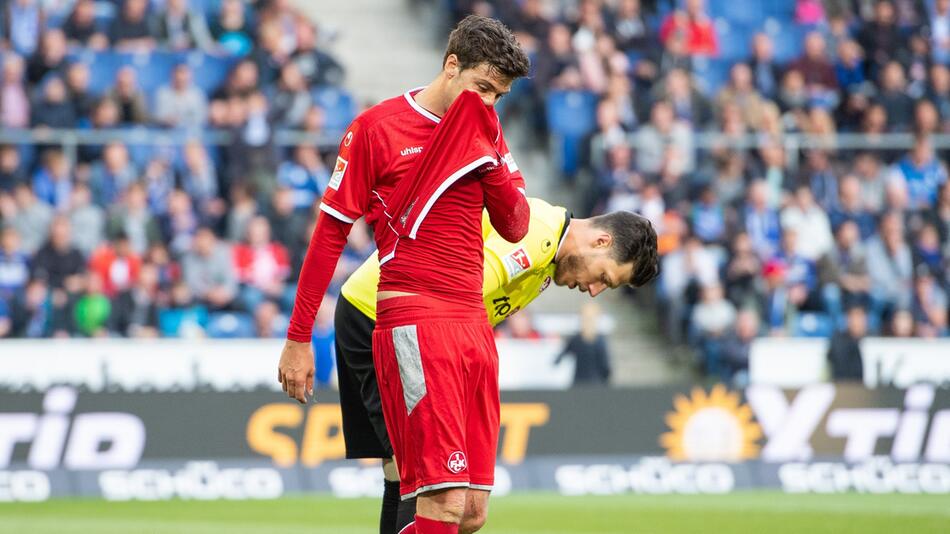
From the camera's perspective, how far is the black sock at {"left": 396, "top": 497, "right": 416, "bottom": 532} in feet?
20.8

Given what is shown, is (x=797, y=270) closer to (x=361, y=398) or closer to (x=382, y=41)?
(x=382, y=41)

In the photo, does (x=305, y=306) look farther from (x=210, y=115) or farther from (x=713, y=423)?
(x=210, y=115)

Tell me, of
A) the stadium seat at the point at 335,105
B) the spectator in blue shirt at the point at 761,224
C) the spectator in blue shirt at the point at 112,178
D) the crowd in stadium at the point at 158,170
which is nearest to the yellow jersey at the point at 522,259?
the crowd in stadium at the point at 158,170

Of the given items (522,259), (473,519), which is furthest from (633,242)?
(473,519)

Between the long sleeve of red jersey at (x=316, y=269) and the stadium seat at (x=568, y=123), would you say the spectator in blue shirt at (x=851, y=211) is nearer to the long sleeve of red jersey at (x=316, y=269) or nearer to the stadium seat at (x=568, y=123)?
the stadium seat at (x=568, y=123)


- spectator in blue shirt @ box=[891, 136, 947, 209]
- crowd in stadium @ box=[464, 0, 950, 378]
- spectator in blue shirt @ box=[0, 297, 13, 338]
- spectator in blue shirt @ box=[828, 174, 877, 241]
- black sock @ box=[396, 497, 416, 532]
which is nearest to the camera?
black sock @ box=[396, 497, 416, 532]

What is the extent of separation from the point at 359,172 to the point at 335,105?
1251cm

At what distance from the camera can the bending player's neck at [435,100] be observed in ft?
19.1

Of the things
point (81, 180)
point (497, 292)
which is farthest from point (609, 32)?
point (497, 292)

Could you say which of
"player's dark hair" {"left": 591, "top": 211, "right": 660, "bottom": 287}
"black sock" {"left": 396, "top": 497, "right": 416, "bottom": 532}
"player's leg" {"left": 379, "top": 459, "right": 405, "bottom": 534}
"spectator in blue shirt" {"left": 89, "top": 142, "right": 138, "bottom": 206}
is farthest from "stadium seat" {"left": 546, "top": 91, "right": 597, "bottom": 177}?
"black sock" {"left": 396, "top": 497, "right": 416, "bottom": 532}

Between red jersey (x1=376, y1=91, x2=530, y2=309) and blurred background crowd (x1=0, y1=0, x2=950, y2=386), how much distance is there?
31.5 feet

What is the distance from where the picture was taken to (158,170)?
16.3 metres

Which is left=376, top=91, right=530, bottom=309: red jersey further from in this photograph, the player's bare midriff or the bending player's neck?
the bending player's neck

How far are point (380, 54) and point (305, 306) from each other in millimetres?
15340
